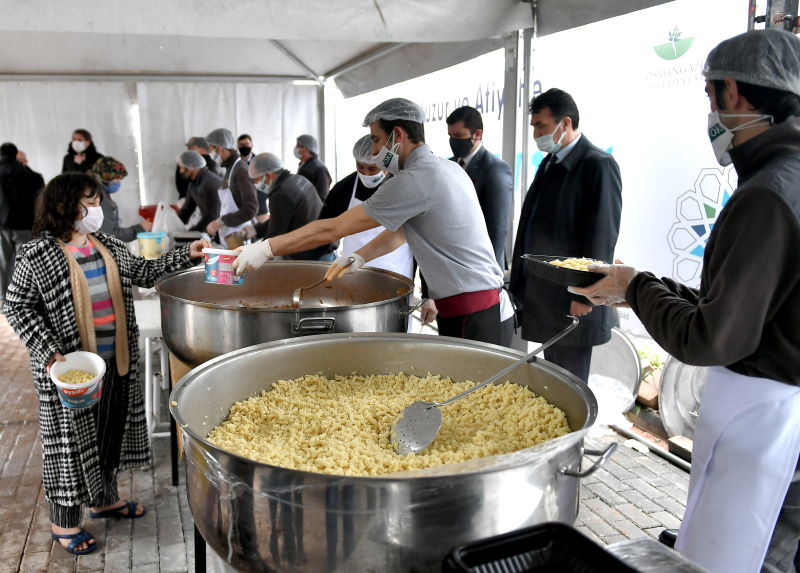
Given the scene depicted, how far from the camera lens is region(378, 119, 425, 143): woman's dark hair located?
7.97 feet

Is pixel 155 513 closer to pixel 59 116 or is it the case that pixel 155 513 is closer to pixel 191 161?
pixel 191 161

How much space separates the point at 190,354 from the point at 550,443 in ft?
4.58

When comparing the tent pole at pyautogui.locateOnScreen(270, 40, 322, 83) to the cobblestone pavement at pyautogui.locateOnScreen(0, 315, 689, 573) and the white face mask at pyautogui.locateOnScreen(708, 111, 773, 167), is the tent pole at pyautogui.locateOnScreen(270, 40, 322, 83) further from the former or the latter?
the white face mask at pyautogui.locateOnScreen(708, 111, 773, 167)

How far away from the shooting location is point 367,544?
1.03 metres

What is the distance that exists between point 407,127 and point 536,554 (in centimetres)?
186

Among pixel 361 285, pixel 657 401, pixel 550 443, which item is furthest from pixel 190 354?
pixel 657 401

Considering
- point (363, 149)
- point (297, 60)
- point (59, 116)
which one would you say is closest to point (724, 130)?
point (363, 149)

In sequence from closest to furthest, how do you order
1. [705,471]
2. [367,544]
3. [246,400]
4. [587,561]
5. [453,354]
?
[587,561] < [367,544] < [705,471] < [246,400] < [453,354]

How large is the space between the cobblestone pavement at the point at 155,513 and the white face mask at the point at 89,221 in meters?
1.22

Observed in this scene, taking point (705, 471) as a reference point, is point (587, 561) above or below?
above

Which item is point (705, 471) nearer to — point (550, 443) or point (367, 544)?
point (550, 443)

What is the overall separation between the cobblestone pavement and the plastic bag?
8.78ft

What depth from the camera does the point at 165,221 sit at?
5.80m

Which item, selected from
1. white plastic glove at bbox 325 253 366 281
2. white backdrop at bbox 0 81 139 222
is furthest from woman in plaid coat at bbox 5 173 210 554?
white backdrop at bbox 0 81 139 222
